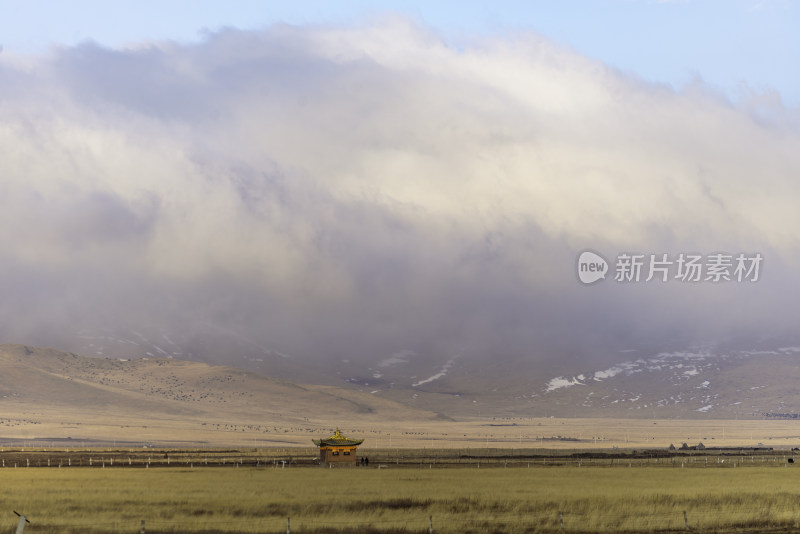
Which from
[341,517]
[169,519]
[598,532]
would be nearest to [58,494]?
[169,519]

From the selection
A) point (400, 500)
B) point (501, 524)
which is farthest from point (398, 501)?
point (501, 524)

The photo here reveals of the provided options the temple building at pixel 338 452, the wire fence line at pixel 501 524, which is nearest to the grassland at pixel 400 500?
the wire fence line at pixel 501 524

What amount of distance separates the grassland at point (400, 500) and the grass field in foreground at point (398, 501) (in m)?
0.08

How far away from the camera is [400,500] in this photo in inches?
2534

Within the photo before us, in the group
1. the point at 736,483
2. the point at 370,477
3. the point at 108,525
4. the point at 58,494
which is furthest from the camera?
the point at 370,477

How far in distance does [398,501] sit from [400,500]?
1.48ft

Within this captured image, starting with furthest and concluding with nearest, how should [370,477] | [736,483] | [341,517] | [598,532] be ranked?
[370,477], [736,483], [341,517], [598,532]

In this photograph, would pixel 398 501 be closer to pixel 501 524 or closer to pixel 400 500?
pixel 400 500

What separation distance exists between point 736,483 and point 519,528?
35.4 meters

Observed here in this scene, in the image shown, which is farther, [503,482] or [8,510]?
[503,482]

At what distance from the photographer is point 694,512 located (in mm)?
55469

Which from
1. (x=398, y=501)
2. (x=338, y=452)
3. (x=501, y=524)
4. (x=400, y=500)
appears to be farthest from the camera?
(x=338, y=452)

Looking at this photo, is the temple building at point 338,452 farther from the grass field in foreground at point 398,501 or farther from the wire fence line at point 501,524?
the wire fence line at point 501,524

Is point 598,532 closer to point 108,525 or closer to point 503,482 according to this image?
point 108,525
